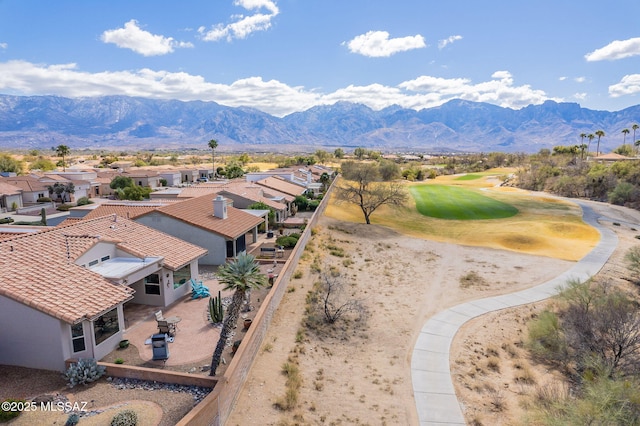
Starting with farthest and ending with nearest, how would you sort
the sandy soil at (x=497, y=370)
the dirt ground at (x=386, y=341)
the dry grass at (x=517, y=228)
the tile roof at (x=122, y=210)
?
the dry grass at (x=517, y=228) → the tile roof at (x=122, y=210) → the sandy soil at (x=497, y=370) → the dirt ground at (x=386, y=341)

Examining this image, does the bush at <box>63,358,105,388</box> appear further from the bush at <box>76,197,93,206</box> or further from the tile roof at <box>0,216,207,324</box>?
the bush at <box>76,197,93,206</box>

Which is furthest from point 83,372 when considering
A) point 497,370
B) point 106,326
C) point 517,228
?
point 517,228

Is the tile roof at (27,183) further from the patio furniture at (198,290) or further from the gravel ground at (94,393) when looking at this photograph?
the gravel ground at (94,393)

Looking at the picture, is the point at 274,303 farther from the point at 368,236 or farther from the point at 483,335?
Answer: the point at 368,236

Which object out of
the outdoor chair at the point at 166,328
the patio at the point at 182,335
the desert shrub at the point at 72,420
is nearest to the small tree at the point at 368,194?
the patio at the point at 182,335

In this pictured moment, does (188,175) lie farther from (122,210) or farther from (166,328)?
(166,328)
